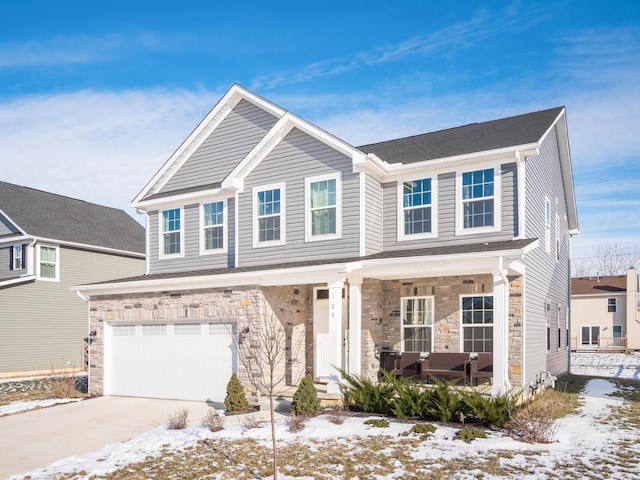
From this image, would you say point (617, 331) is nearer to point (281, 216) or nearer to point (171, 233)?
point (281, 216)

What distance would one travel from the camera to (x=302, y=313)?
1491 centimetres

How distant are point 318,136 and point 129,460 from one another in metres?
8.45

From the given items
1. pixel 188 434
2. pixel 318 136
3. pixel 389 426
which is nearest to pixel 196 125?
pixel 318 136

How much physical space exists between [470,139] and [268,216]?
5.57m

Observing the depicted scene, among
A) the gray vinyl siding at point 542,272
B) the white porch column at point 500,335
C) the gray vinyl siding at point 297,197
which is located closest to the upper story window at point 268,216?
the gray vinyl siding at point 297,197

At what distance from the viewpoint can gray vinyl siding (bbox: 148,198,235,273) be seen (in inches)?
623

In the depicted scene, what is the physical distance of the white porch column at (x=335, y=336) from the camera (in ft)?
39.5

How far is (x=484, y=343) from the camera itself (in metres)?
12.9

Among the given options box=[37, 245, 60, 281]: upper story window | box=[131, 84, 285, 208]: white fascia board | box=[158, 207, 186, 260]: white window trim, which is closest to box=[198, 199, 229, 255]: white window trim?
box=[158, 207, 186, 260]: white window trim

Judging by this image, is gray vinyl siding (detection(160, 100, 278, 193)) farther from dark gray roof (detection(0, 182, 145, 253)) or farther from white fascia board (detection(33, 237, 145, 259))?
dark gray roof (detection(0, 182, 145, 253))

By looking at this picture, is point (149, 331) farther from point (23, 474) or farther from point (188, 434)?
point (23, 474)

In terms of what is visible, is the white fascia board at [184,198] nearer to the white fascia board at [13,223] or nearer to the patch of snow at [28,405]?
the patch of snow at [28,405]

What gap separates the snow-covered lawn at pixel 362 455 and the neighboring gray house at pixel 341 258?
231 cm

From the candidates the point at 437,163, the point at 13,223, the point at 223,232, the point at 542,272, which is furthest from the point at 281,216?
the point at 13,223
